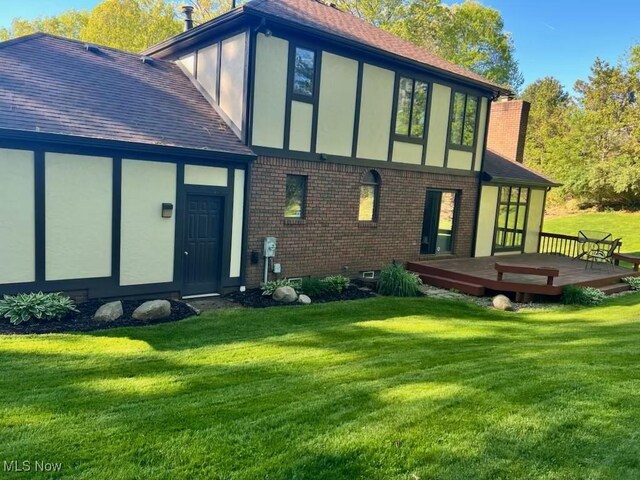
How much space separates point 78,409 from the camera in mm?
3980

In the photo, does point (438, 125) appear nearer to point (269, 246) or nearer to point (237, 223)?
point (269, 246)

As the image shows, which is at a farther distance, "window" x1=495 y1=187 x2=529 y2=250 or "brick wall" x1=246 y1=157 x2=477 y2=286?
"window" x1=495 y1=187 x2=529 y2=250

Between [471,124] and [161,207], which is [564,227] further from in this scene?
[161,207]

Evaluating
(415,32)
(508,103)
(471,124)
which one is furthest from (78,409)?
(415,32)

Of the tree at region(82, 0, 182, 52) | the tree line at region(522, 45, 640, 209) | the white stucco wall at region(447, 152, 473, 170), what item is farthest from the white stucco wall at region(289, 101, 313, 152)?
the tree line at region(522, 45, 640, 209)

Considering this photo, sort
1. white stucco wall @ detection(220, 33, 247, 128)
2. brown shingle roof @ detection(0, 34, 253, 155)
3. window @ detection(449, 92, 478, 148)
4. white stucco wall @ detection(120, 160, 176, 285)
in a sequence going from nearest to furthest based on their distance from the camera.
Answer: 1. brown shingle roof @ detection(0, 34, 253, 155)
2. white stucco wall @ detection(120, 160, 176, 285)
3. white stucco wall @ detection(220, 33, 247, 128)
4. window @ detection(449, 92, 478, 148)

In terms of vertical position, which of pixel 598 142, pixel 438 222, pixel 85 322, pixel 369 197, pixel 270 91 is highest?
pixel 598 142

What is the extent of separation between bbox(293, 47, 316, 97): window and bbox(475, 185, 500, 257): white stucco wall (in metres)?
7.13

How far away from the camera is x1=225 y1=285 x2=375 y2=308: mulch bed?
9031mm

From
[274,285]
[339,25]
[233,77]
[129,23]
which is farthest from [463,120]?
[129,23]

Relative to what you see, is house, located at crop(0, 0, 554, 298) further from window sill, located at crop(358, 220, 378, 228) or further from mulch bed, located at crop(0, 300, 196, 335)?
mulch bed, located at crop(0, 300, 196, 335)

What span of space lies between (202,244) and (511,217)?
36.9 feet

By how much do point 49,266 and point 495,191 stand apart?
12.7m

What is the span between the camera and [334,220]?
37.0ft
